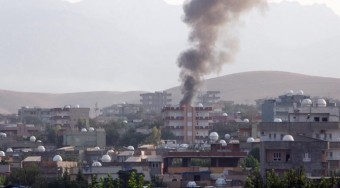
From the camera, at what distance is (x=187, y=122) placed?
121875 mm

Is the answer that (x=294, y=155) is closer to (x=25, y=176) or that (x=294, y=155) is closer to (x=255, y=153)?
(x=25, y=176)

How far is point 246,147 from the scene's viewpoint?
84.9 metres

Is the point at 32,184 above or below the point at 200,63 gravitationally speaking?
below

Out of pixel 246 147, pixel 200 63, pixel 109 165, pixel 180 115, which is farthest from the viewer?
pixel 180 115

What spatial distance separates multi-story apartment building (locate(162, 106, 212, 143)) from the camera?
397 ft

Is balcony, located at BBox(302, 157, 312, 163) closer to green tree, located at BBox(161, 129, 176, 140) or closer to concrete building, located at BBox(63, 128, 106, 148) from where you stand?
concrete building, located at BBox(63, 128, 106, 148)

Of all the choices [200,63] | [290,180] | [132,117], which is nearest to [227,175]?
[290,180]

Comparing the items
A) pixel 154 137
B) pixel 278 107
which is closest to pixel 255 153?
pixel 278 107

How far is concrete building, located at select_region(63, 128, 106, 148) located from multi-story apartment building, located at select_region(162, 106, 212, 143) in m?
9.25

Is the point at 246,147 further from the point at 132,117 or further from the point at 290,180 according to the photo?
the point at 132,117

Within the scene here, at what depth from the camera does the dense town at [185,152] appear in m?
56.8

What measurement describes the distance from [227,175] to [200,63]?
42.8 metres

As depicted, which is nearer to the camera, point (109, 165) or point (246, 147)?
point (109, 165)

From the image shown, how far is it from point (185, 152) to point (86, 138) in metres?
34.5
